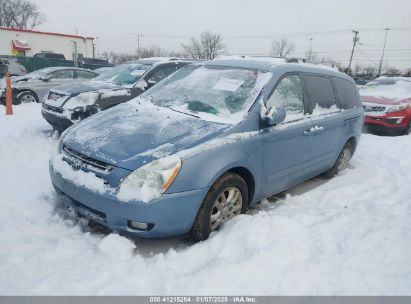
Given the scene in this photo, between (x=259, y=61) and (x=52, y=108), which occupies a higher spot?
(x=259, y=61)

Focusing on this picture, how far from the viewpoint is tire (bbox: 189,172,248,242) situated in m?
3.14

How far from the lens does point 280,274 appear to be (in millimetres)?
2756

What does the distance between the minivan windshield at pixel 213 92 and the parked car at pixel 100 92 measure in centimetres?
225

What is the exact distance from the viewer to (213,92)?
3922 millimetres

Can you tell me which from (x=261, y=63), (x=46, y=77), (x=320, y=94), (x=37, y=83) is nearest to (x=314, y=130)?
(x=320, y=94)

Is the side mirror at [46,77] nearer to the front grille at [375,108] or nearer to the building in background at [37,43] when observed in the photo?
the front grille at [375,108]

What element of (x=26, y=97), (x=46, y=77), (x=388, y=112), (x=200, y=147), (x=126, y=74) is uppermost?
(x=126, y=74)

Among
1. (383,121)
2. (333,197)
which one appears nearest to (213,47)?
(383,121)

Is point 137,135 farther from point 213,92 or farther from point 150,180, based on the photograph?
point 213,92

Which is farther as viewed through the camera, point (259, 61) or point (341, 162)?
point (341, 162)

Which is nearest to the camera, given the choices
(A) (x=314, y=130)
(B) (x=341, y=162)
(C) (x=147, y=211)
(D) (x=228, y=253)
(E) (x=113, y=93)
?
(C) (x=147, y=211)

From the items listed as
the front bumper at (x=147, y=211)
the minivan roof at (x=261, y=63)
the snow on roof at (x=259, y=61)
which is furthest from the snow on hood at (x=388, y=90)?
the front bumper at (x=147, y=211)

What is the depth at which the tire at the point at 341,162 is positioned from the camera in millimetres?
5480

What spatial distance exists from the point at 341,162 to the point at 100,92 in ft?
14.4
